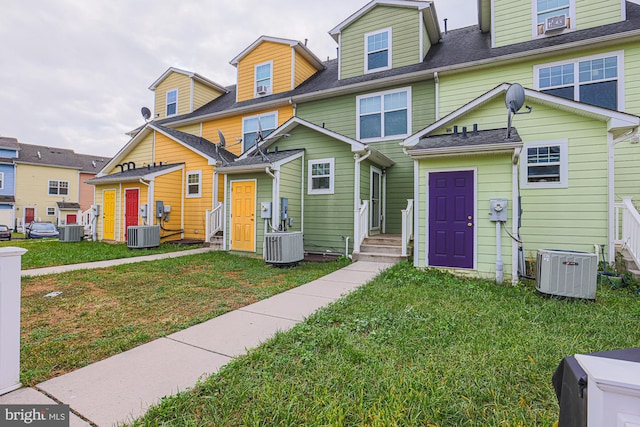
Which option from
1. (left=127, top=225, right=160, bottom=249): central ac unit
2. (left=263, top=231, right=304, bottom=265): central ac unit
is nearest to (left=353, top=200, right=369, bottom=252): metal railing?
(left=263, top=231, right=304, bottom=265): central ac unit

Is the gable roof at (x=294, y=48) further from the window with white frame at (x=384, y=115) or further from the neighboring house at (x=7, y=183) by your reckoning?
the neighboring house at (x=7, y=183)

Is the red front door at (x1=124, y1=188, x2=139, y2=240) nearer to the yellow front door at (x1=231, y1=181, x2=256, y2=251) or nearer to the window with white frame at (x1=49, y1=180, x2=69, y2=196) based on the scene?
the yellow front door at (x1=231, y1=181, x2=256, y2=251)

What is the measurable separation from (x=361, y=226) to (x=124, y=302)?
5930 mm

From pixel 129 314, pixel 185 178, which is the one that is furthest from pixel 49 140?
pixel 129 314

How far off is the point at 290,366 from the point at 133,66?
21.3 metres

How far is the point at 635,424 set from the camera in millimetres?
744

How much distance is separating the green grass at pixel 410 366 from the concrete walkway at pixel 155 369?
0.75ft

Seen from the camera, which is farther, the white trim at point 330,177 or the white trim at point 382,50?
the white trim at point 382,50

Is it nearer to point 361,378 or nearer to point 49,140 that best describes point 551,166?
point 361,378

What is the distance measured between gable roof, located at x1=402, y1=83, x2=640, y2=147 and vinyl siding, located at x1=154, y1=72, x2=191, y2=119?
13.4 m

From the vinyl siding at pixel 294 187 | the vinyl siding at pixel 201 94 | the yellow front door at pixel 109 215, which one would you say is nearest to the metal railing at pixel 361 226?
the vinyl siding at pixel 294 187

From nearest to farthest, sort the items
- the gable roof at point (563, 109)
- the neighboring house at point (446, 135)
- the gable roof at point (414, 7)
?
the gable roof at point (563, 109) → the neighboring house at point (446, 135) → the gable roof at point (414, 7)

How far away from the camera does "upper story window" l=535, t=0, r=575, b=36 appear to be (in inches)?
332

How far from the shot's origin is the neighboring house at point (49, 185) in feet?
89.0
